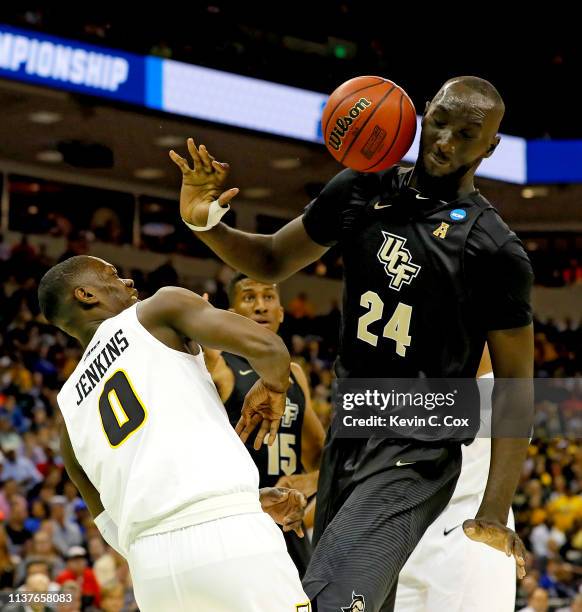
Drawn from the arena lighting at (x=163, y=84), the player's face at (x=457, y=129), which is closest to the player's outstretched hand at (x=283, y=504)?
the player's face at (x=457, y=129)

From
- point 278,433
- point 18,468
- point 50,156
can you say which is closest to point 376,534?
point 278,433

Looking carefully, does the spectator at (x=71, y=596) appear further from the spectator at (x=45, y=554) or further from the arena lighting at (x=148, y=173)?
the arena lighting at (x=148, y=173)

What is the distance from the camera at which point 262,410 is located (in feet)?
11.5

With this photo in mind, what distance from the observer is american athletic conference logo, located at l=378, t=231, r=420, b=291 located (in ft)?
11.2

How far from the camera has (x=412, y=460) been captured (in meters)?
3.39

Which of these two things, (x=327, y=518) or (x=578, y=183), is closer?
(x=327, y=518)

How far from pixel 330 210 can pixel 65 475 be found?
9.07 meters

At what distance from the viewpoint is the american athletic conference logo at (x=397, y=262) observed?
11.2 ft

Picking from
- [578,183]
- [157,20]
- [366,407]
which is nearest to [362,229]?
[366,407]

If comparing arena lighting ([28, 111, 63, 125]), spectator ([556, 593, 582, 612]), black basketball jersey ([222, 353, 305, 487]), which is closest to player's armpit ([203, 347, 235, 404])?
black basketball jersey ([222, 353, 305, 487])

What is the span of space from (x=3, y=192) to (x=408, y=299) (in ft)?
51.1

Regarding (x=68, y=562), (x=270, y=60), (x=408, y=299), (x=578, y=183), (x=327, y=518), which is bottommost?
(x=68, y=562)

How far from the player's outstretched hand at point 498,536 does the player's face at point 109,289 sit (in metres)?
1.29

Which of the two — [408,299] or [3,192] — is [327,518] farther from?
[3,192]
